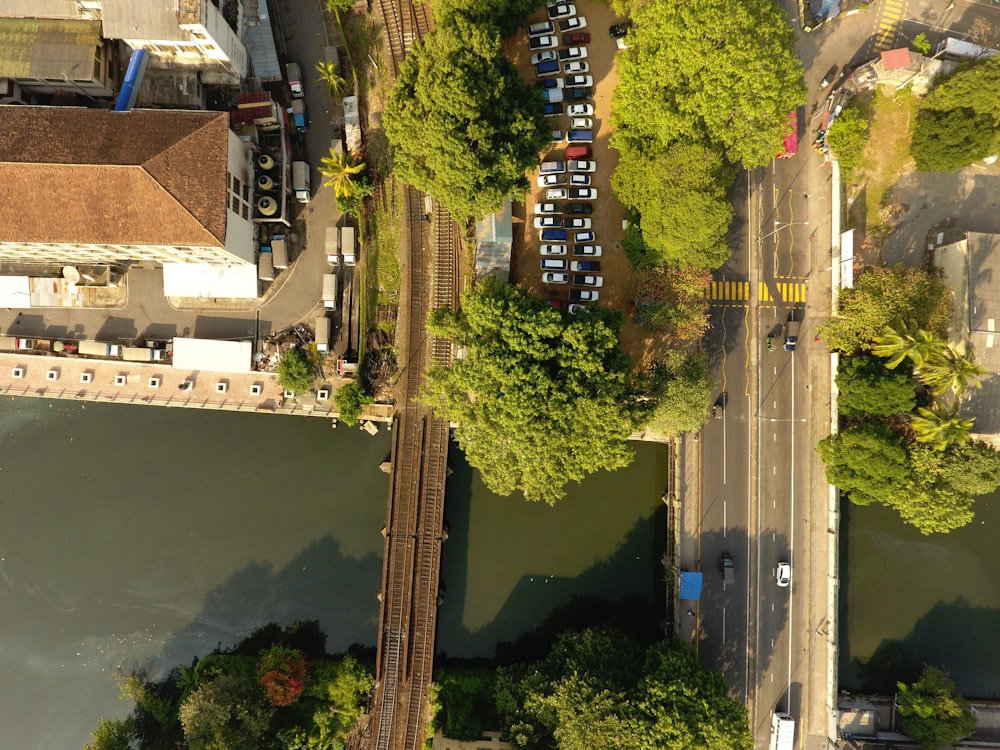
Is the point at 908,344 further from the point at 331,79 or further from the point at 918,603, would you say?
the point at 331,79

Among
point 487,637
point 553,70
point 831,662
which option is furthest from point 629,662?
point 553,70

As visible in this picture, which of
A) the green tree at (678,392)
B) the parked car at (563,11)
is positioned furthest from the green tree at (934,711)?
the parked car at (563,11)

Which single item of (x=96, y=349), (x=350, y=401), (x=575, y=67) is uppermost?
(x=575, y=67)

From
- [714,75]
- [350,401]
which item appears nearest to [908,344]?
[714,75]

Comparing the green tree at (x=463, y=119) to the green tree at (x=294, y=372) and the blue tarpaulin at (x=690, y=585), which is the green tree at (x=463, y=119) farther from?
the blue tarpaulin at (x=690, y=585)

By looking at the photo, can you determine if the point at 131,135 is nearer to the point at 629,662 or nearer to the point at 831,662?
the point at 629,662

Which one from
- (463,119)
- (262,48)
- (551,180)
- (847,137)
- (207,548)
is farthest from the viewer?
(207,548)
